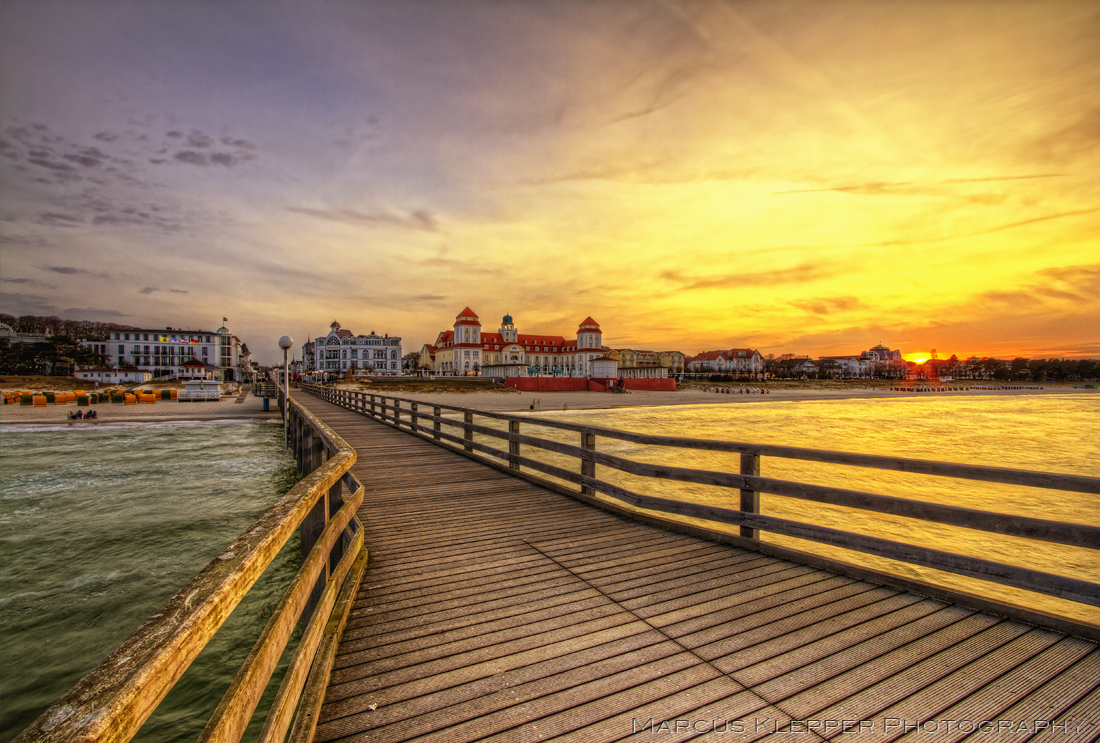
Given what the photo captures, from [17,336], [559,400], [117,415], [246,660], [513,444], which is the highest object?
[17,336]

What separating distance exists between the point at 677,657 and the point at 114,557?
339 inches

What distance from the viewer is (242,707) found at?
164 centimetres

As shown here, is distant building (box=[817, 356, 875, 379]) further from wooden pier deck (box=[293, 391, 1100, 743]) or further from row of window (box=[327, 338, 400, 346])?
wooden pier deck (box=[293, 391, 1100, 743])

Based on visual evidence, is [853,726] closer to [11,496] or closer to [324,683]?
[324,683]

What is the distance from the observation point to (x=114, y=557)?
7.57 m

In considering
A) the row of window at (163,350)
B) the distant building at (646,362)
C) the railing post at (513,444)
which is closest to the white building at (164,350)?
the row of window at (163,350)

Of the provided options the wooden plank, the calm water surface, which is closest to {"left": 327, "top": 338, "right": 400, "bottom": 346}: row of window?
the calm water surface

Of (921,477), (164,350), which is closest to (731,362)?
(164,350)

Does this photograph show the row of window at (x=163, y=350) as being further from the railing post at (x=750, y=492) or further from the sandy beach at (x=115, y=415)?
the railing post at (x=750, y=492)

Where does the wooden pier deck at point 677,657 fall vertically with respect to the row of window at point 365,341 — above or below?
below

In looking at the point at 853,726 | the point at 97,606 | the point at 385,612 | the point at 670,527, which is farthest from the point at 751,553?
the point at 97,606

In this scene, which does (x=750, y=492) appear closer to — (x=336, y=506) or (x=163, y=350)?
(x=336, y=506)

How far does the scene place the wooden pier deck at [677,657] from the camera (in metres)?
2.58

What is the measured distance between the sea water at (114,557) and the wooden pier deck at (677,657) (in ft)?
7.30
